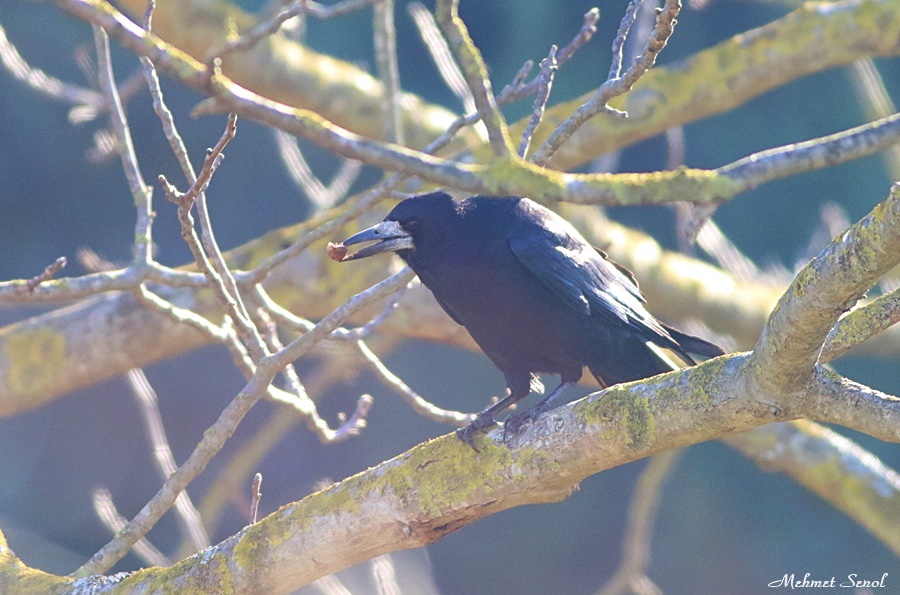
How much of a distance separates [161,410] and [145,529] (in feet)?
22.8

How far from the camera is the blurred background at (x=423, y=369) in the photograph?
10.0 meters

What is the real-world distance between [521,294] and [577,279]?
236mm

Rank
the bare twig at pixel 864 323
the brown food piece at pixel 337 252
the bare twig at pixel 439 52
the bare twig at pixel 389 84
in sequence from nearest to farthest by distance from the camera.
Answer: the bare twig at pixel 864 323 < the brown food piece at pixel 337 252 < the bare twig at pixel 389 84 < the bare twig at pixel 439 52

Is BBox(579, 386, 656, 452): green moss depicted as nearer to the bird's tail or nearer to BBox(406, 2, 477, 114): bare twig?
the bird's tail

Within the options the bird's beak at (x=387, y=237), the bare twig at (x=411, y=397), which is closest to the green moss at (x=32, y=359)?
the bare twig at (x=411, y=397)

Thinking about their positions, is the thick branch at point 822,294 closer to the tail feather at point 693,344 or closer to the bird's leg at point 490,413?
the bird's leg at point 490,413

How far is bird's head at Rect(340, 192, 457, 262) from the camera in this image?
156 inches

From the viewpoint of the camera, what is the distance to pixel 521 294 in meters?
3.92

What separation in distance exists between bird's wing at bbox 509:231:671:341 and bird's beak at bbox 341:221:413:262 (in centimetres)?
40

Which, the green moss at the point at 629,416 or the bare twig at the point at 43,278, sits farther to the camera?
the bare twig at the point at 43,278

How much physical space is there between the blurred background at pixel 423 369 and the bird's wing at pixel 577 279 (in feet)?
18.7

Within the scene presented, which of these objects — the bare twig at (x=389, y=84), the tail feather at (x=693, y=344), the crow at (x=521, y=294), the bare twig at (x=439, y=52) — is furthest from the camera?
the bare twig at (x=439, y=52)

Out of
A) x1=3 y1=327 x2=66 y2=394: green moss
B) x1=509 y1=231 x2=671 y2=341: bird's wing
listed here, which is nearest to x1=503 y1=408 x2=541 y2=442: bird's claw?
x1=509 y1=231 x2=671 y2=341: bird's wing

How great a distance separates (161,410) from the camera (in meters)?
10.1
